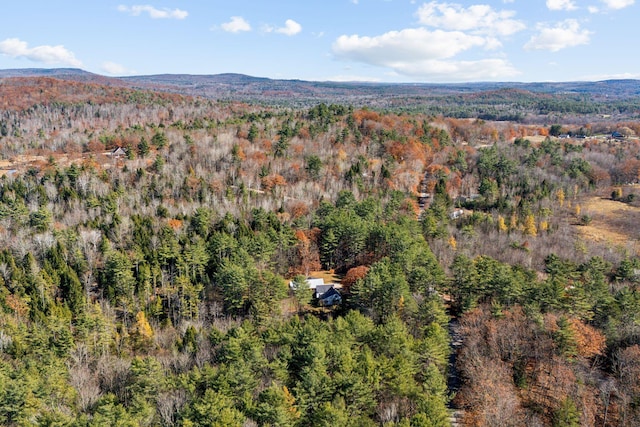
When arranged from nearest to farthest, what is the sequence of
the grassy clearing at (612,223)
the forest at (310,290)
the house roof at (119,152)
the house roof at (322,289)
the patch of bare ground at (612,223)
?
the forest at (310,290)
the house roof at (322,289)
the patch of bare ground at (612,223)
the grassy clearing at (612,223)
the house roof at (119,152)

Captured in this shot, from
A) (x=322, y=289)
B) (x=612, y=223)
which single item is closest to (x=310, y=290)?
(x=322, y=289)

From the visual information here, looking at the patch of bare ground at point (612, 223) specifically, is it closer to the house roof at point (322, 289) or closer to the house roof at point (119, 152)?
the house roof at point (322, 289)

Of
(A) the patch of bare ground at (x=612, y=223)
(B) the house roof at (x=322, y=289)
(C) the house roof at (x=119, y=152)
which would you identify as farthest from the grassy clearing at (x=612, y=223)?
(C) the house roof at (x=119, y=152)

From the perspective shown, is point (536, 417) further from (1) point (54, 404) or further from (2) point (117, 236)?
(2) point (117, 236)

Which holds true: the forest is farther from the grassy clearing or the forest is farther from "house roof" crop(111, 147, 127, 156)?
"house roof" crop(111, 147, 127, 156)

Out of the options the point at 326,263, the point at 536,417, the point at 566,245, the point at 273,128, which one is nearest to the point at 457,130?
the point at 273,128
